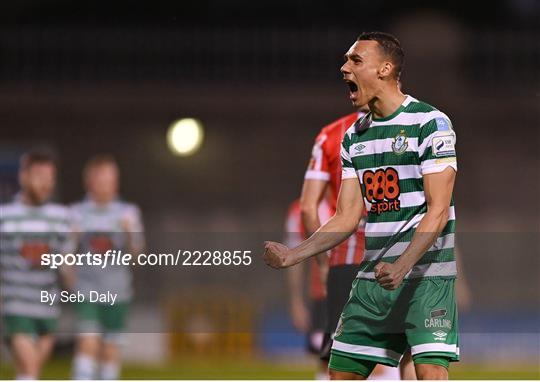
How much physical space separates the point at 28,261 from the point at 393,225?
3108mm

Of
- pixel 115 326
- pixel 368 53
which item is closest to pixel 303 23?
pixel 115 326

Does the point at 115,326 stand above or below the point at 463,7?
below

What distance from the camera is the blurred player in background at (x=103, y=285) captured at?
7.15 metres

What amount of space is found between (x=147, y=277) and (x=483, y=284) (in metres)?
4.67

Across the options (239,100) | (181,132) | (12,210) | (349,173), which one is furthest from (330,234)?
(181,132)

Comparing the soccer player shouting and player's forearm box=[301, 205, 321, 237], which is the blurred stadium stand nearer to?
player's forearm box=[301, 205, 321, 237]

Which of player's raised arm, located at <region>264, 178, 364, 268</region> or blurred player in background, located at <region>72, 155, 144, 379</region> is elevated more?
player's raised arm, located at <region>264, 178, 364, 268</region>

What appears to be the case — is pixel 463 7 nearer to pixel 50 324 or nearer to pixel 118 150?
pixel 118 150

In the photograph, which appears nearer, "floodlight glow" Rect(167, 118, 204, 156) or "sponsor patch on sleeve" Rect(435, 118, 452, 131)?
"sponsor patch on sleeve" Rect(435, 118, 452, 131)

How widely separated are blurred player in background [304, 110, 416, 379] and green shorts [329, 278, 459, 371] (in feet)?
3.19

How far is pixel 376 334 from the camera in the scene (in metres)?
4.21

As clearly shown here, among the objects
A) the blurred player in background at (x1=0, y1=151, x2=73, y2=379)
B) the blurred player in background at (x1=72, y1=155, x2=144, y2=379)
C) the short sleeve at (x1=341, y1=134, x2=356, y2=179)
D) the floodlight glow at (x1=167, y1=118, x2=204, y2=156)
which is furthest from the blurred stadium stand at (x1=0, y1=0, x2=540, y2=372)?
the short sleeve at (x1=341, y1=134, x2=356, y2=179)

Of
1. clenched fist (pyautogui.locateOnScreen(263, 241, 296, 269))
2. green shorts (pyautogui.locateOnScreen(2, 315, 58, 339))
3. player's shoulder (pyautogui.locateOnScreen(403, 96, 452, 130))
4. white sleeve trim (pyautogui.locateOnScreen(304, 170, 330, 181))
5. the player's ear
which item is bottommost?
green shorts (pyautogui.locateOnScreen(2, 315, 58, 339))

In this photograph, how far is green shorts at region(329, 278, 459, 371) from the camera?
4.07 metres
